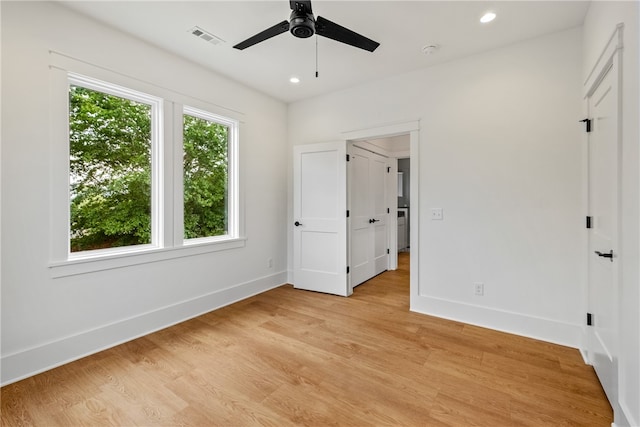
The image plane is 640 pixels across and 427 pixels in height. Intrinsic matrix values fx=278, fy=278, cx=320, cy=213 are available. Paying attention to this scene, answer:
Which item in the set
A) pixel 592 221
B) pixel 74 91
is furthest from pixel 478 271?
pixel 74 91

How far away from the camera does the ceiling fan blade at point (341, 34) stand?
191 cm

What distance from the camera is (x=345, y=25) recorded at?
96.5 inches

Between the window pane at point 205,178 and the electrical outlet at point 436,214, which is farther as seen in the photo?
the window pane at point 205,178

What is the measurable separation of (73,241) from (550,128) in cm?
431

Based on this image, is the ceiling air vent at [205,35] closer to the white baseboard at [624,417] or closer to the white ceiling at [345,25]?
the white ceiling at [345,25]

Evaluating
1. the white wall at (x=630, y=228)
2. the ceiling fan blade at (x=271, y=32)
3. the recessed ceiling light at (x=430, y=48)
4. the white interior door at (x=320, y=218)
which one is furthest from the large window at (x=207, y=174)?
the white wall at (x=630, y=228)

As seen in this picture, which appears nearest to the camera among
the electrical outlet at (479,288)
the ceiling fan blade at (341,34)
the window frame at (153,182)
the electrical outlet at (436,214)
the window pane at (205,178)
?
the ceiling fan blade at (341,34)

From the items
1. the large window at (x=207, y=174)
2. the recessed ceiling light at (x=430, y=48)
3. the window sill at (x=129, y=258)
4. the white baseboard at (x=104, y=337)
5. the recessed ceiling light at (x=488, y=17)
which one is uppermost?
the recessed ceiling light at (x=430, y=48)

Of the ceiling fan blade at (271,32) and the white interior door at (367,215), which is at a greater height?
the ceiling fan blade at (271,32)

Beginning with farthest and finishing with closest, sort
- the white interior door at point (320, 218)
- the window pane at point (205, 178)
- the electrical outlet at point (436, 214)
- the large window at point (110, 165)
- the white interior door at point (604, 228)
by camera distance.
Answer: the white interior door at point (320, 218) → the window pane at point (205, 178) → the electrical outlet at point (436, 214) → the large window at point (110, 165) → the white interior door at point (604, 228)

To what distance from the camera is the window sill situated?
7.31ft

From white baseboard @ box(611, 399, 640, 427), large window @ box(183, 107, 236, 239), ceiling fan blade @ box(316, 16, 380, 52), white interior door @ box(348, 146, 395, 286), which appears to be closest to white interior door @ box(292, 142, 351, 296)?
white interior door @ box(348, 146, 395, 286)

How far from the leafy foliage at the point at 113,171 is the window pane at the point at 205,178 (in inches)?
0.5

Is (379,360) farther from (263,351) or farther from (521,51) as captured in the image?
(521,51)
